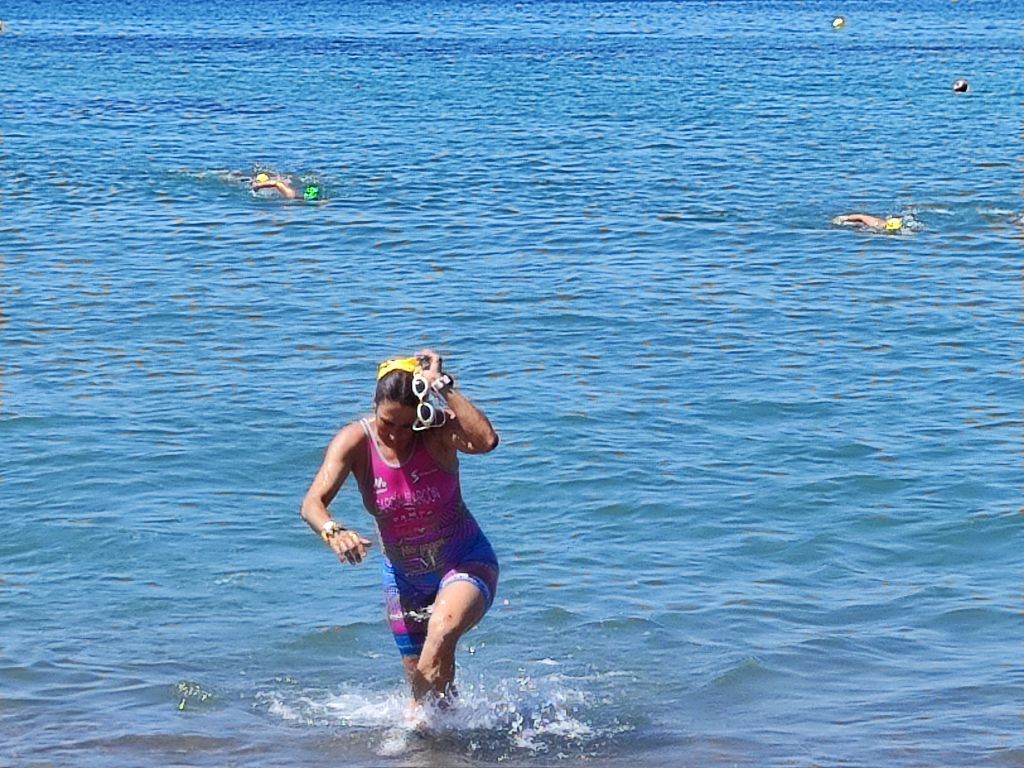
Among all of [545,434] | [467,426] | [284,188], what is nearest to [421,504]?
[467,426]

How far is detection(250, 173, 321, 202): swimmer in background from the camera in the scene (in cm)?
2622

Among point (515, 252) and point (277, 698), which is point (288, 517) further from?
point (515, 252)

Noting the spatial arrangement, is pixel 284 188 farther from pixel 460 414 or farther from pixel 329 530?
pixel 329 530

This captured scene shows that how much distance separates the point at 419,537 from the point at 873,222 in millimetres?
16595

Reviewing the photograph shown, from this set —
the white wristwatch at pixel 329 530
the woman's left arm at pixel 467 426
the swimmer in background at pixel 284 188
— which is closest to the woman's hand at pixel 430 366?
the woman's left arm at pixel 467 426

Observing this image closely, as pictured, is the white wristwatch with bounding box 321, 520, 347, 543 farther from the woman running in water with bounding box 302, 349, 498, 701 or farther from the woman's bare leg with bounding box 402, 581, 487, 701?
the woman's bare leg with bounding box 402, 581, 487, 701

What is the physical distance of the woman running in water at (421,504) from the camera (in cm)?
773

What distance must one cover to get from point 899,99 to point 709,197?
53.3 feet

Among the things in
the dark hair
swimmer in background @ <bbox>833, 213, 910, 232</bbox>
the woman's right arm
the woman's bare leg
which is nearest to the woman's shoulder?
the woman's right arm

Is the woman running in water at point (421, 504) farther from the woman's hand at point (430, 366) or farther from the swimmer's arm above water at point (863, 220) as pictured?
the swimmer's arm above water at point (863, 220)

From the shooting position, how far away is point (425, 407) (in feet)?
25.3

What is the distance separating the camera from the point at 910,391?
616 inches

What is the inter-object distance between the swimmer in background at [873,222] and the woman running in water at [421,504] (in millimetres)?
16224

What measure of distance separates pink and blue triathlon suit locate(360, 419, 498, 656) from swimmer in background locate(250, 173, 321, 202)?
60.3 ft
